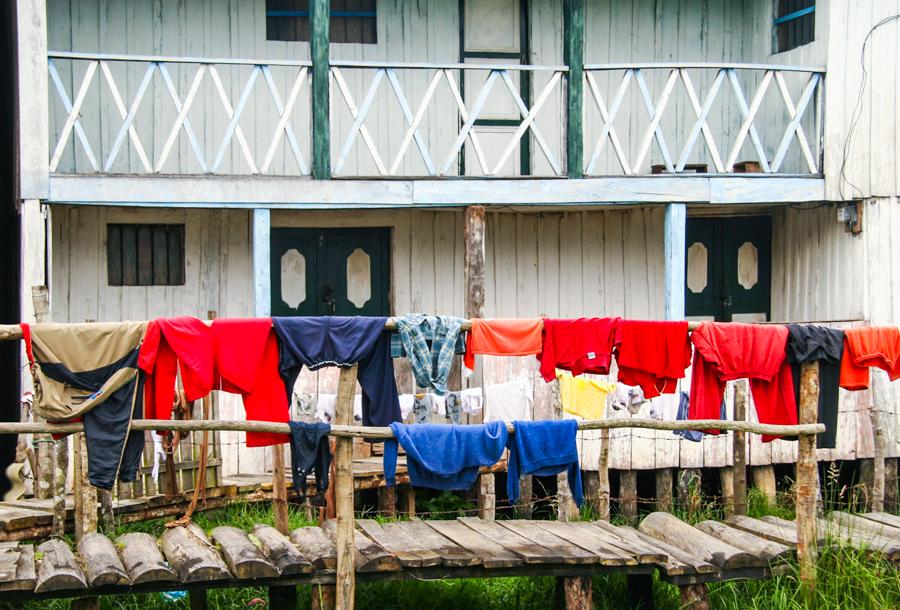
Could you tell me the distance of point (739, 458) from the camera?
11.5m

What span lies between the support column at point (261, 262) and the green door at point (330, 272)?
1.71m

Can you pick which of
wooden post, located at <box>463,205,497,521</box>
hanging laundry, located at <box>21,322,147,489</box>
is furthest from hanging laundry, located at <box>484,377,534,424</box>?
hanging laundry, located at <box>21,322,147,489</box>

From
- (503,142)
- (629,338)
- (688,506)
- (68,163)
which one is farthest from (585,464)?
(68,163)

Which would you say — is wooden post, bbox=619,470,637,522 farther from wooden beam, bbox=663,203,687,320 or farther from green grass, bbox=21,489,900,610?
green grass, bbox=21,489,900,610

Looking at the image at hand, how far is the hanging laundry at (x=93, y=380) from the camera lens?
26.9ft

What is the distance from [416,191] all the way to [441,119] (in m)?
1.90

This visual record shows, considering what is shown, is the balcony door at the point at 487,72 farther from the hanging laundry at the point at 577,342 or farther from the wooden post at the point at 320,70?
the hanging laundry at the point at 577,342

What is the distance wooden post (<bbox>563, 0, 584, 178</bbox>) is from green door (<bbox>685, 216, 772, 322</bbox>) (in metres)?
2.85

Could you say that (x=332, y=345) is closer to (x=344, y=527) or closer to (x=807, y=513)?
(x=344, y=527)

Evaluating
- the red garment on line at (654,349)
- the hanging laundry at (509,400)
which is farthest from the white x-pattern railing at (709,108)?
the red garment on line at (654,349)

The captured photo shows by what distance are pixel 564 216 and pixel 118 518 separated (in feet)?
22.4

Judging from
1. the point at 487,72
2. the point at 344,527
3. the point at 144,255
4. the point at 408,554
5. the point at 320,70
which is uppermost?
the point at 487,72

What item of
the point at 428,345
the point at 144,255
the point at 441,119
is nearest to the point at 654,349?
the point at 428,345

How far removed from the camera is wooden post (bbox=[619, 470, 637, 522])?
1254cm
